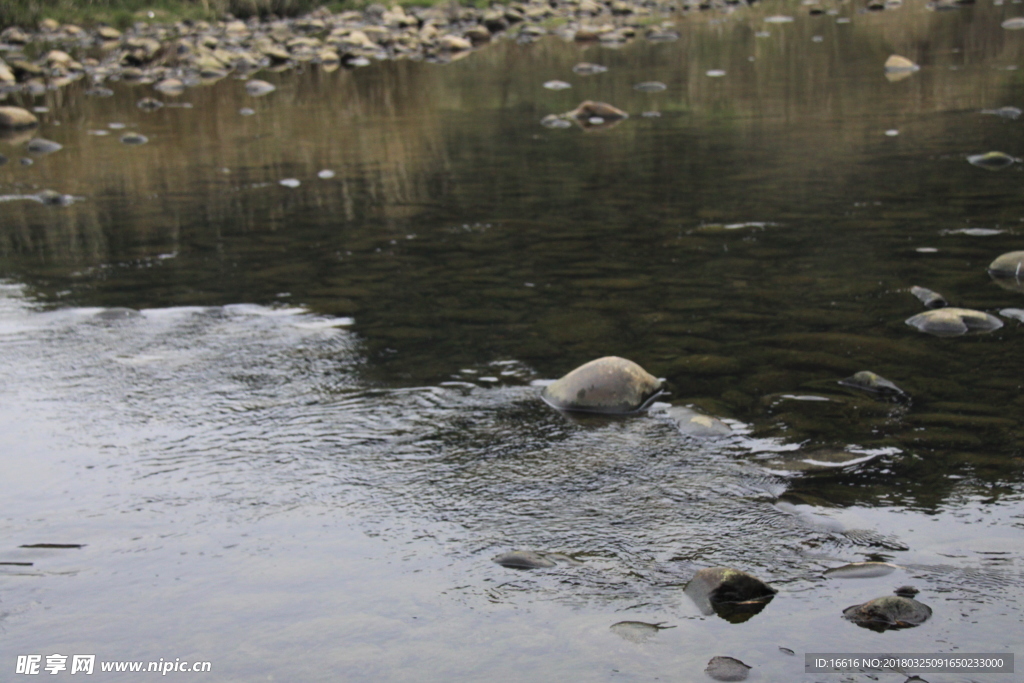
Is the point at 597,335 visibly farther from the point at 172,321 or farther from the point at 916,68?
the point at 916,68

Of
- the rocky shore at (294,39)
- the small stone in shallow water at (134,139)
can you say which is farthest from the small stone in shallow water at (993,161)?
the rocky shore at (294,39)

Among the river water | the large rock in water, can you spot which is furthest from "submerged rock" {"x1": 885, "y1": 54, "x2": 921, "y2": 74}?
the large rock in water

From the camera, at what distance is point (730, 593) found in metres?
2.66

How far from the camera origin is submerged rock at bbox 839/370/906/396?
393cm

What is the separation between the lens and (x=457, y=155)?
952 centimetres

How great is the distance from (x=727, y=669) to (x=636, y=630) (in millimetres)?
271

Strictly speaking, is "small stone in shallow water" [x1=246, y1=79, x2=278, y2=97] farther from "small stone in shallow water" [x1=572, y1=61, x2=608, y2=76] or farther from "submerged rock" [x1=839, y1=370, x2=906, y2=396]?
"submerged rock" [x1=839, y1=370, x2=906, y2=396]

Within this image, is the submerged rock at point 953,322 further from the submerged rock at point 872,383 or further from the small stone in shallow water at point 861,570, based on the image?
the small stone in shallow water at point 861,570

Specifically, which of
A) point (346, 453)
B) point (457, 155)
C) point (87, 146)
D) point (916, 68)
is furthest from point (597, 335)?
point (916, 68)

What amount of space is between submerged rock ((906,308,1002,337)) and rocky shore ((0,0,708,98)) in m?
15.2

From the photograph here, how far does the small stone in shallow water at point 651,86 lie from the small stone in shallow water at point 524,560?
1131 centimetres

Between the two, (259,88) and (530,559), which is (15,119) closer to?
(259,88)

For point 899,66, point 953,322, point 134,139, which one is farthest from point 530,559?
point 899,66

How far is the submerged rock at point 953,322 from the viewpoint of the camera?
14.7 feet
